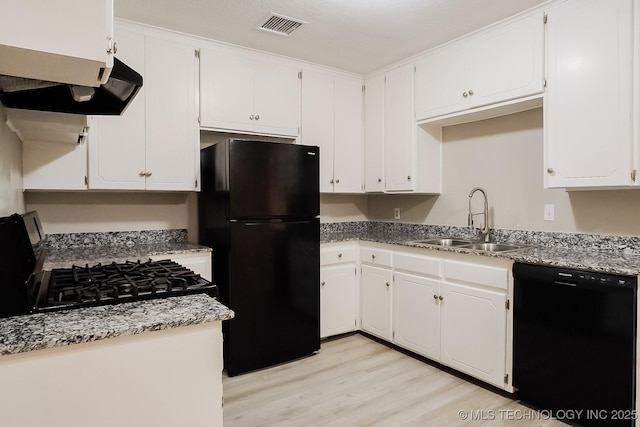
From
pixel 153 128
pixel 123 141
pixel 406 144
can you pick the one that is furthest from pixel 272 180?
pixel 406 144

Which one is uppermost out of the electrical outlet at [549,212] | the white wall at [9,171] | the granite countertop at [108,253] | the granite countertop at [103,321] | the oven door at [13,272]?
the white wall at [9,171]

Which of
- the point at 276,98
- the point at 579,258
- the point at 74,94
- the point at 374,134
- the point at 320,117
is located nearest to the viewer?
the point at 74,94

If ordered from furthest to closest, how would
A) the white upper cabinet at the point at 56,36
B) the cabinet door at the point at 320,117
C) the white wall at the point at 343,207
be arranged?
the white wall at the point at 343,207 → the cabinet door at the point at 320,117 → the white upper cabinet at the point at 56,36

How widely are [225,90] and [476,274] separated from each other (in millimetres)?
2234

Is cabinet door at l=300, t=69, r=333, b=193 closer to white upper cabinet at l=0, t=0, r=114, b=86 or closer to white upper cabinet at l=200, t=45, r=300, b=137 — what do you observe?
white upper cabinet at l=200, t=45, r=300, b=137

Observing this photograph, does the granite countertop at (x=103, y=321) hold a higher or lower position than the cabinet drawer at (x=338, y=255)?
higher

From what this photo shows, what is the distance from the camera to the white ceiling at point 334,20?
7.79 feet

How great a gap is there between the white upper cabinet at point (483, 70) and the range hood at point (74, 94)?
224cm

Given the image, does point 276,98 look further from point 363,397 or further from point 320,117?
point 363,397

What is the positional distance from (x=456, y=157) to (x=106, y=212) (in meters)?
2.81

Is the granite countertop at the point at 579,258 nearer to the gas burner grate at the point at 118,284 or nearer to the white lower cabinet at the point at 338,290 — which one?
the white lower cabinet at the point at 338,290

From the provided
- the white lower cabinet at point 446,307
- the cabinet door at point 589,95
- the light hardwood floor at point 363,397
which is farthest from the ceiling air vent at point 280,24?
the light hardwood floor at point 363,397

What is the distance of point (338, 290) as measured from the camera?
3.38 m

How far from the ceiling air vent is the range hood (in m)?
1.33
